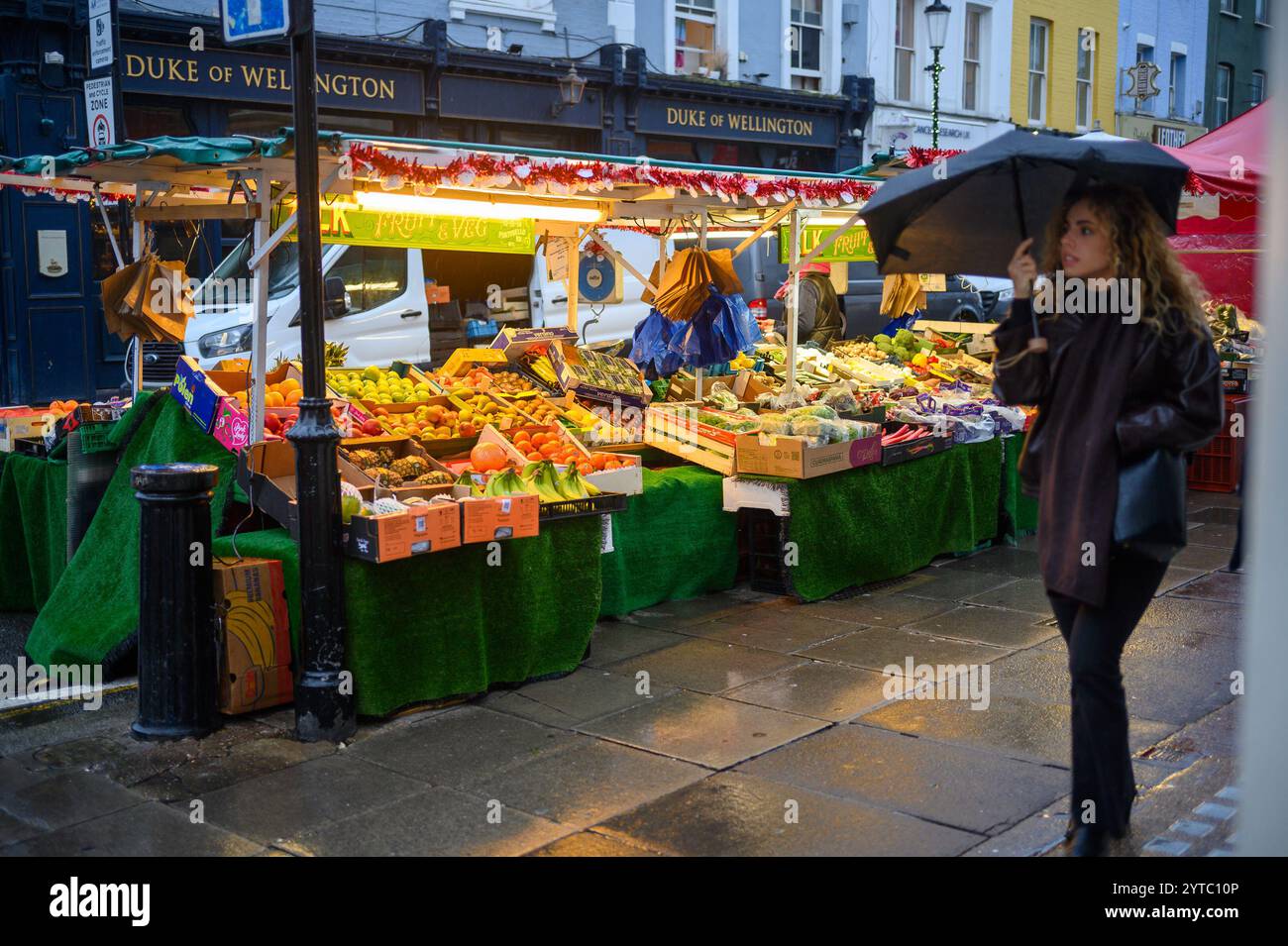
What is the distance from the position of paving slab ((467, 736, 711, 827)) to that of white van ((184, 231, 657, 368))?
731 cm

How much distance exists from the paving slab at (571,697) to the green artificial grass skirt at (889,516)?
71.4 inches

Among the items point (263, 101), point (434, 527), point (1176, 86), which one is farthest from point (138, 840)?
point (1176, 86)

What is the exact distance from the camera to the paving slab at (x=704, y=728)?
5273 millimetres

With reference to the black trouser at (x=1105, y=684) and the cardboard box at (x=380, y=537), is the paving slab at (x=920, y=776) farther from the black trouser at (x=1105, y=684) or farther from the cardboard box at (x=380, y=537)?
the cardboard box at (x=380, y=537)

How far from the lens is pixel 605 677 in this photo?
631 centimetres

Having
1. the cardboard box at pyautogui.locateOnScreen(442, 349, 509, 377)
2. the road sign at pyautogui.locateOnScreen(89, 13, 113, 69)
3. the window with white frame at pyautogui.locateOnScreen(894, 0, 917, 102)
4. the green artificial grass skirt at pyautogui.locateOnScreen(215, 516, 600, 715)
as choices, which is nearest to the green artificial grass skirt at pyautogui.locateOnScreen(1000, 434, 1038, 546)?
the cardboard box at pyautogui.locateOnScreen(442, 349, 509, 377)

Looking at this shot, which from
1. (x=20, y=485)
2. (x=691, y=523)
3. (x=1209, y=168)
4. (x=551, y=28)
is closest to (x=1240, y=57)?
(x=551, y=28)

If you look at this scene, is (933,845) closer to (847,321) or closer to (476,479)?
(476,479)

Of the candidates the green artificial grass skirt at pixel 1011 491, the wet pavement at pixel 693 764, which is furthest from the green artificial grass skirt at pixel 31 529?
the green artificial grass skirt at pixel 1011 491

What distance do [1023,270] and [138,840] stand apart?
3.49 metres

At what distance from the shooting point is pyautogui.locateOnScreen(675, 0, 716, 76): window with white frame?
814 inches

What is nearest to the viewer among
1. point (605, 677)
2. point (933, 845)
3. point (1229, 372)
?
point (933, 845)

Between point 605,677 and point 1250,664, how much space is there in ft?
14.0

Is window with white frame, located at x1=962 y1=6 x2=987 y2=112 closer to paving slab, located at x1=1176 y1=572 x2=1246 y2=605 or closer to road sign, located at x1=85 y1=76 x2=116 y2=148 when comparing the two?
road sign, located at x1=85 y1=76 x2=116 y2=148
